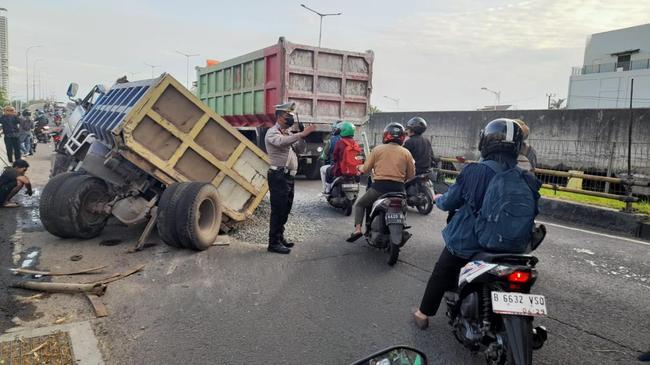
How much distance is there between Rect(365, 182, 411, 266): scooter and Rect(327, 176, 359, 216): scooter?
2.13 meters

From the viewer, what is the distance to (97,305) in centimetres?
421

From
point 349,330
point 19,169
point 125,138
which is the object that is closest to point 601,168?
point 349,330

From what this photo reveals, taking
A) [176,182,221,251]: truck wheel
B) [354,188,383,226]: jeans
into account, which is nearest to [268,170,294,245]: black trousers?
[176,182,221,251]: truck wheel

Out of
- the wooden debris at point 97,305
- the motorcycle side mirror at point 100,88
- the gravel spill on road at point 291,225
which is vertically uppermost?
the motorcycle side mirror at point 100,88

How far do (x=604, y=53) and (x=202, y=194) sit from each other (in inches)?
1797

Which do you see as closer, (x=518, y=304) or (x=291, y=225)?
(x=518, y=304)

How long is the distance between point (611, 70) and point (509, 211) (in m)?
44.5

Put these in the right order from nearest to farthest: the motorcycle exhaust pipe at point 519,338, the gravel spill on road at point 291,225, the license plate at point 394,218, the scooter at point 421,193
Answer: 1. the motorcycle exhaust pipe at point 519,338
2. the license plate at point 394,218
3. the gravel spill on road at point 291,225
4. the scooter at point 421,193

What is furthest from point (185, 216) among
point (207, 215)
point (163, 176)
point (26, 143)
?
point (26, 143)

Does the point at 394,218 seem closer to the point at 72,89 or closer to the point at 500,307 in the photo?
the point at 500,307

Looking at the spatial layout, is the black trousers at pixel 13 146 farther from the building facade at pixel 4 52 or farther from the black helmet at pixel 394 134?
the building facade at pixel 4 52

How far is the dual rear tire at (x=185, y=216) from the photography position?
5.62 metres

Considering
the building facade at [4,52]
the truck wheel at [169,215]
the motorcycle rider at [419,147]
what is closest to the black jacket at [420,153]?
the motorcycle rider at [419,147]

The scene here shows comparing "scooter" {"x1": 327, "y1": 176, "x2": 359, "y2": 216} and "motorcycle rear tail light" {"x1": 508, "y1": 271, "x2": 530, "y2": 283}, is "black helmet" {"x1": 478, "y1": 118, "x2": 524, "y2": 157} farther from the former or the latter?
"scooter" {"x1": 327, "y1": 176, "x2": 359, "y2": 216}
